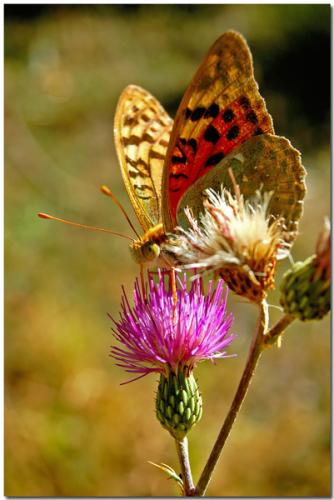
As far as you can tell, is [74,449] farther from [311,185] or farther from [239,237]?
[311,185]

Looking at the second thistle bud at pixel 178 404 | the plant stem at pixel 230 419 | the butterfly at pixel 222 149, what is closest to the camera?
the plant stem at pixel 230 419

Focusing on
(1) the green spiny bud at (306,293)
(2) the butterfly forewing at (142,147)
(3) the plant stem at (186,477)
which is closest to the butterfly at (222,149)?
(2) the butterfly forewing at (142,147)

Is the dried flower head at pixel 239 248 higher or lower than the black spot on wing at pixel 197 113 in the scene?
lower

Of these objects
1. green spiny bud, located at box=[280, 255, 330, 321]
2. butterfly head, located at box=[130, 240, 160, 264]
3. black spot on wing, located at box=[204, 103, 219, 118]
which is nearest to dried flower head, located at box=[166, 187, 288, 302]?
green spiny bud, located at box=[280, 255, 330, 321]

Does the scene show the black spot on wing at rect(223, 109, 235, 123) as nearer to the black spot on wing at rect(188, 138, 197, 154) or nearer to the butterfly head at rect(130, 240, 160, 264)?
the black spot on wing at rect(188, 138, 197, 154)

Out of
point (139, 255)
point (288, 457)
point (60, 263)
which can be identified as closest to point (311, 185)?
point (60, 263)

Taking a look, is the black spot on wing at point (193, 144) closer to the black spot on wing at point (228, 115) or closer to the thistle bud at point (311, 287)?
the black spot on wing at point (228, 115)
